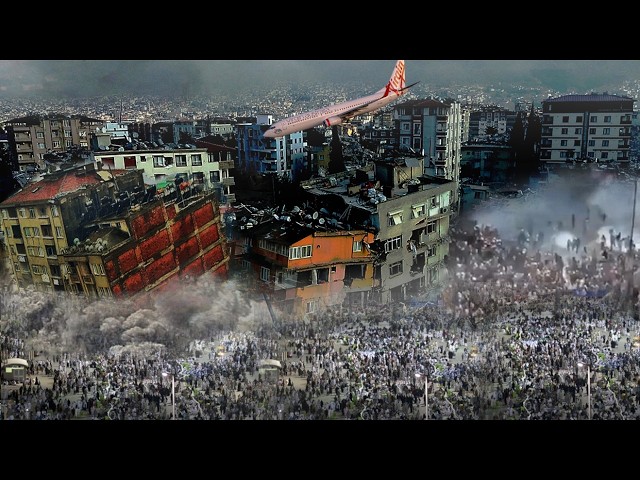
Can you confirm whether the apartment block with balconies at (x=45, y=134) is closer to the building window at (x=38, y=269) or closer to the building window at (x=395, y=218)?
the building window at (x=38, y=269)

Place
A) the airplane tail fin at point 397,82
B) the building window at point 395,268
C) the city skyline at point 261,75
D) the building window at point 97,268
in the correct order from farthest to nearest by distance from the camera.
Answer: the building window at point 395,268 < the building window at point 97,268 < the airplane tail fin at point 397,82 < the city skyline at point 261,75

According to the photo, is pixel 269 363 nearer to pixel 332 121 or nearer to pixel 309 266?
pixel 309 266

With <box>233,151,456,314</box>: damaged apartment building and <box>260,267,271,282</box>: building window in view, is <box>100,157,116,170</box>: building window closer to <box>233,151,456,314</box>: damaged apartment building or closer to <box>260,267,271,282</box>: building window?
<box>233,151,456,314</box>: damaged apartment building

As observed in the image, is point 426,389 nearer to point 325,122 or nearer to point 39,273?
point 325,122

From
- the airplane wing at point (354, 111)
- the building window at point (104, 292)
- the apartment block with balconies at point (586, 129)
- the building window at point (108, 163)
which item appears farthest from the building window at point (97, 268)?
the apartment block with balconies at point (586, 129)

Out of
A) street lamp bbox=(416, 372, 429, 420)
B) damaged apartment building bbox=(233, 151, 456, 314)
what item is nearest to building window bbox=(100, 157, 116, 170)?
damaged apartment building bbox=(233, 151, 456, 314)

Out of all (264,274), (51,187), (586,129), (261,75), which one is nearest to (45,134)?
(51,187)

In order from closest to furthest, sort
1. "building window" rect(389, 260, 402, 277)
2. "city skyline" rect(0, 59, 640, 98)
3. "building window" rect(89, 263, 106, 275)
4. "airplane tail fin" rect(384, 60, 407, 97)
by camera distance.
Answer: "city skyline" rect(0, 59, 640, 98) → "airplane tail fin" rect(384, 60, 407, 97) → "building window" rect(89, 263, 106, 275) → "building window" rect(389, 260, 402, 277)
